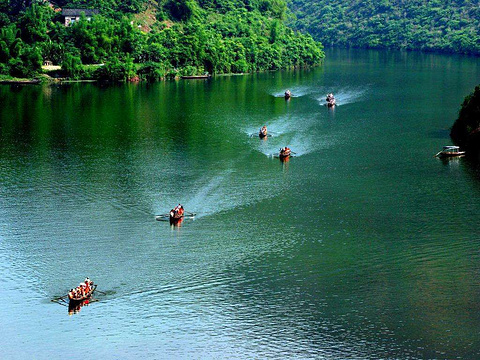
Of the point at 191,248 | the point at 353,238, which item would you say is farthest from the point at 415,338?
the point at 191,248

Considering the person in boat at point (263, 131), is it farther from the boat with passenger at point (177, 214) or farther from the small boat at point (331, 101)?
the boat with passenger at point (177, 214)

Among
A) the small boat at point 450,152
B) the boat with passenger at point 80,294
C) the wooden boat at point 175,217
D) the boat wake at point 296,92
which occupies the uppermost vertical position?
the boat wake at point 296,92

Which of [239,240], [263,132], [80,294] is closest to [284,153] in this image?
[263,132]

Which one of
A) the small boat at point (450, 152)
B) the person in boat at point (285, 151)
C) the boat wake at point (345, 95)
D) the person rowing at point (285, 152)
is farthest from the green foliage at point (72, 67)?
the small boat at point (450, 152)

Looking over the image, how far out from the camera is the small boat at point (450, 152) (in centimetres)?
10675

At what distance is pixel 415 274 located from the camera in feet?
219

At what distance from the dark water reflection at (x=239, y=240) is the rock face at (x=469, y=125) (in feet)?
11.2

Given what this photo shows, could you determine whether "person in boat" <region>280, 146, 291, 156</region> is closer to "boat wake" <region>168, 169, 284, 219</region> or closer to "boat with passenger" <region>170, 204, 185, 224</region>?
"boat wake" <region>168, 169, 284, 219</region>

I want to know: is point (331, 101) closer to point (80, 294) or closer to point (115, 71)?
point (115, 71)

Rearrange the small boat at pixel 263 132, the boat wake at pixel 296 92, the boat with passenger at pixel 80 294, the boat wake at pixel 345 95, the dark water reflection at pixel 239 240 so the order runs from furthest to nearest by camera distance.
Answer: the boat wake at pixel 296 92 < the boat wake at pixel 345 95 < the small boat at pixel 263 132 < the boat with passenger at pixel 80 294 < the dark water reflection at pixel 239 240

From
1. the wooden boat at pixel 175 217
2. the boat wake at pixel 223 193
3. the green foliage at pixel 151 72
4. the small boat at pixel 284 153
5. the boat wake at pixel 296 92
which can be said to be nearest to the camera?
the wooden boat at pixel 175 217

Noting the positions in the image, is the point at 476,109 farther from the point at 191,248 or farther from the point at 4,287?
the point at 4,287

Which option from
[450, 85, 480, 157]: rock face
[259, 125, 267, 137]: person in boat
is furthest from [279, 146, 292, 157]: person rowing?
[450, 85, 480, 157]: rock face

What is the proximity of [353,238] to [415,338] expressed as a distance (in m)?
19.4
